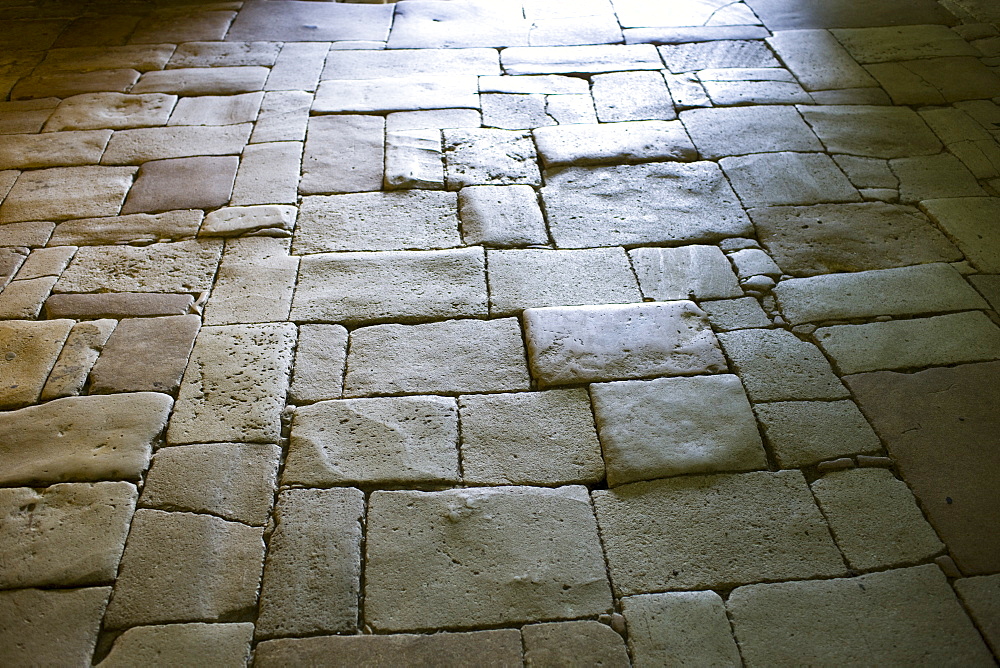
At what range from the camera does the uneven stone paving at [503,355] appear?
207 centimetres

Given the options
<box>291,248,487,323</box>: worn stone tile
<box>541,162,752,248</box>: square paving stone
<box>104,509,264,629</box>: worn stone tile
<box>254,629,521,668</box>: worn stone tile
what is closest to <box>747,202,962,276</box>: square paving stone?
<box>541,162,752,248</box>: square paving stone

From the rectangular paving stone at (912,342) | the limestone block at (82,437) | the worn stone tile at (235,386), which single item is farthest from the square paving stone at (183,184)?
the rectangular paving stone at (912,342)

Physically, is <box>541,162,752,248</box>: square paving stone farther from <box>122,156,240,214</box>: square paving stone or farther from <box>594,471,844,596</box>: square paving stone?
<box>122,156,240,214</box>: square paving stone

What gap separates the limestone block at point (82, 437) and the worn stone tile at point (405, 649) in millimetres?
826

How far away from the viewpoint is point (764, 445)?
2.50 metres

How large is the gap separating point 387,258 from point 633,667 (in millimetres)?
1973

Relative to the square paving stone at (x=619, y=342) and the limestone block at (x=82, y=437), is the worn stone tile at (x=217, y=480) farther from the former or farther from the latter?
the square paving stone at (x=619, y=342)

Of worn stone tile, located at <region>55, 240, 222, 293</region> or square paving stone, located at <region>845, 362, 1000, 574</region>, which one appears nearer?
square paving stone, located at <region>845, 362, 1000, 574</region>

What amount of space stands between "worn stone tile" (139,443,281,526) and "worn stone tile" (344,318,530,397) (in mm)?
405

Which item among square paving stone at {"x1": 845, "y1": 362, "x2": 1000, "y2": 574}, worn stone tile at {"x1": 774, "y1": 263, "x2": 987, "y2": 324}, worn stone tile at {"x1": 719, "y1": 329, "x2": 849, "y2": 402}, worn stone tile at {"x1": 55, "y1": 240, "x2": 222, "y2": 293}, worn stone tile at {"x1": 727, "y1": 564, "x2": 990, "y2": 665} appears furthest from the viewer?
worn stone tile at {"x1": 55, "y1": 240, "x2": 222, "y2": 293}

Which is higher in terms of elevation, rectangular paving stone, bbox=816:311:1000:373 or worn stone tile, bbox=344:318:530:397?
rectangular paving stone, bbox=816:311:1000:373

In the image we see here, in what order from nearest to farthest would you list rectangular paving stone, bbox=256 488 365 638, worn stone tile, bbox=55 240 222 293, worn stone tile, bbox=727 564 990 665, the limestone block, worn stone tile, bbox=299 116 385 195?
worn stone tile, bbox=727 564 990 665
rectangular paving stone, bbox=256 488 365 638
the limestone block
worn stone tile, bbox=55 240 222 293
worn stone tile, bbox=299 116 385 195

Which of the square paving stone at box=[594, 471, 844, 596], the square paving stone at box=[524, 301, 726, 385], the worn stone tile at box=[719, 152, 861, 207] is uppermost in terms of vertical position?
the worn stone tile at box=[719, 152, 861, 207]

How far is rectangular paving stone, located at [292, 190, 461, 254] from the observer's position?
3375 millimetres
